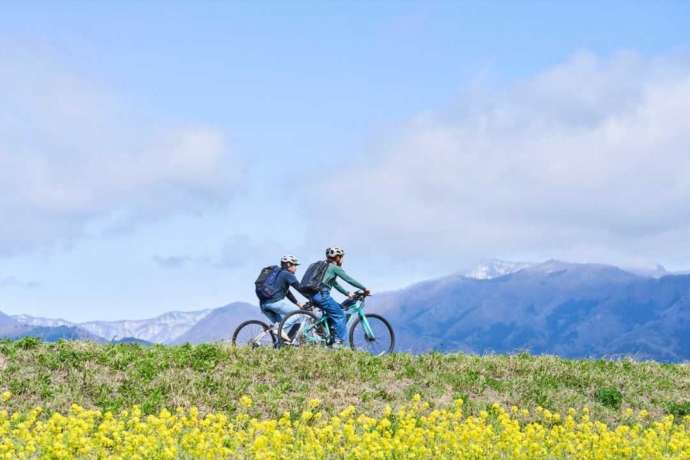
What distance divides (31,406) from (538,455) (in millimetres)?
10311

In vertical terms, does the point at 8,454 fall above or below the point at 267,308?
below

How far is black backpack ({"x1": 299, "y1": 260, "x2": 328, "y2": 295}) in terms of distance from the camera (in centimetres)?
2122

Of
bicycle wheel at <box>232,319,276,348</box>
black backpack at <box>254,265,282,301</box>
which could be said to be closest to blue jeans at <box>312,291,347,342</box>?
black backpack at <box>254,265,282,301</box>

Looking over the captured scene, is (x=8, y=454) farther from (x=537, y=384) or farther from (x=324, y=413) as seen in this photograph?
(x=537, y=384)

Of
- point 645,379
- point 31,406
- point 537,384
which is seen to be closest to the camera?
point 31,406

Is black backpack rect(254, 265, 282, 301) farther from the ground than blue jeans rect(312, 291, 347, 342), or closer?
farther from the ground

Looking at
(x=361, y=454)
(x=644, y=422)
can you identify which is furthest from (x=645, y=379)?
(x=361, y=454)

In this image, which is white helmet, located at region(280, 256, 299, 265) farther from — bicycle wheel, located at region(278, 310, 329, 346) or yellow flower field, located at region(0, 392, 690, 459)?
yellow flower field, located at region(0, 392, 690, 459)

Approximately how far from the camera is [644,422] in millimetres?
18344

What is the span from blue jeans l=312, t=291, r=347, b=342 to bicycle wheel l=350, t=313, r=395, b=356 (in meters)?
0.73

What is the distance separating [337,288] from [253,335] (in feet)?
8.28

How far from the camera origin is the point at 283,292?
71.0 ft

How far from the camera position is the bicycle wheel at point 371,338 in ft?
72.5

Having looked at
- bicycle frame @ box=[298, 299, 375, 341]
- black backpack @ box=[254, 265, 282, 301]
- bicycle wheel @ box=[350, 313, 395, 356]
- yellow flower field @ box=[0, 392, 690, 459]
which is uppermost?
black backpack @ box=[254, 265, 282, 301]
